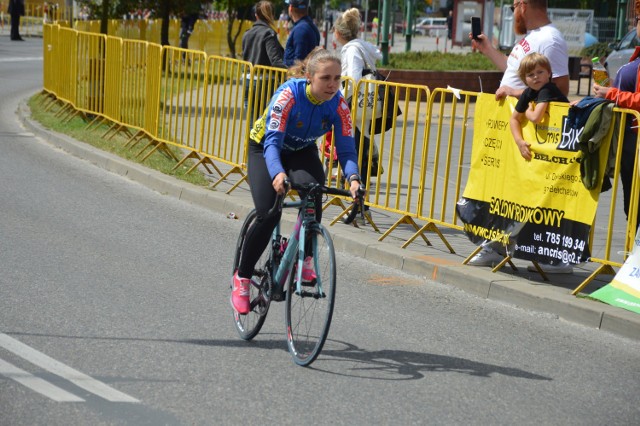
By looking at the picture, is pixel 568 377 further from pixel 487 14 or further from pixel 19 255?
pixel 487 14

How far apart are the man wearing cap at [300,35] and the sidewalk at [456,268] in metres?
1.55

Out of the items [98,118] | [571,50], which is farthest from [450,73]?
[571,50]

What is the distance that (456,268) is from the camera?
27.5 feet

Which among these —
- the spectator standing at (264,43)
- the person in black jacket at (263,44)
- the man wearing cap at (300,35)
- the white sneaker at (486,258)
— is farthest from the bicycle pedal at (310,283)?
the spectator standing at (264,43)

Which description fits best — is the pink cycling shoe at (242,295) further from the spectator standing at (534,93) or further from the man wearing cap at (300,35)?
the man wearing cap at (300,35)

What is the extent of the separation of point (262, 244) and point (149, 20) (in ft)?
91.9

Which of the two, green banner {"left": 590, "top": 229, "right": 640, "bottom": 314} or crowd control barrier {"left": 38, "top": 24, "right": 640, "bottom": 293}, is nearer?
green banner {"left": 590, "top": 229, "right": 640, "bottom": 314}

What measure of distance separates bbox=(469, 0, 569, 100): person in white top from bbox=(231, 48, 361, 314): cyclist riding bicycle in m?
2.39

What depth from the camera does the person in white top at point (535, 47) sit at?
8258 mm

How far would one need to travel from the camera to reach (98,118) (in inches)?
648

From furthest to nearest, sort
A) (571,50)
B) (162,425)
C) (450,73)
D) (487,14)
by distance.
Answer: (487,14)
(571,50)
(450,73)
(162,425)

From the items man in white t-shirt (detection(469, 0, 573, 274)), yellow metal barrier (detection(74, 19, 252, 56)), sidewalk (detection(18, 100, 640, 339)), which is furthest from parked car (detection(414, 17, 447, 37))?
man in white t-shirt (detection(469, 0, 573, 274))

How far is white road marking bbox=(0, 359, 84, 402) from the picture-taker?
520 cm

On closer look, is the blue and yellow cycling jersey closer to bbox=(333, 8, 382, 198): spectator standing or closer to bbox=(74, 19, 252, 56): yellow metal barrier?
bbox=(333, 8, 382, 198): spectator standing
